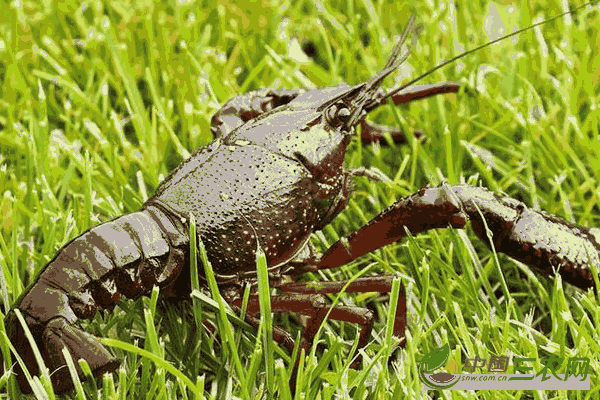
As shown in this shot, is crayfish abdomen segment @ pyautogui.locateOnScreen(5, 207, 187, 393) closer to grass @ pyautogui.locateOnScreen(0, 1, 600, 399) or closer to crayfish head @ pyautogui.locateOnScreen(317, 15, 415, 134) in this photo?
grass @ pyautogui.locateOnScreen(0, 1, 600, 399)

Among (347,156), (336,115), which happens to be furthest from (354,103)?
(347,156)

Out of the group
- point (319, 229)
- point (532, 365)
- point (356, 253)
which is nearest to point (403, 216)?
point (356, 253)

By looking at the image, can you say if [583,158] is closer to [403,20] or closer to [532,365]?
[532,365]

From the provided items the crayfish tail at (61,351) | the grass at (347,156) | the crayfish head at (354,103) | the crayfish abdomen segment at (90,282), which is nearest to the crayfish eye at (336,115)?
the crayfish head at (354,103)

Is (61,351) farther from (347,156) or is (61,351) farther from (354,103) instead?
(347,156)
